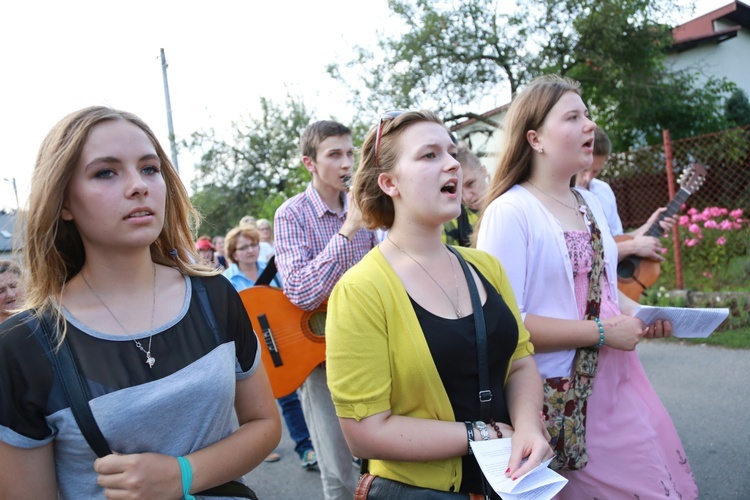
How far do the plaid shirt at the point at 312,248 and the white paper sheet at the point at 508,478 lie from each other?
155 centimetres

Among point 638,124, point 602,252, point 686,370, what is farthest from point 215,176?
point 602,252

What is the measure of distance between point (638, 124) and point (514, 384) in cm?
1630

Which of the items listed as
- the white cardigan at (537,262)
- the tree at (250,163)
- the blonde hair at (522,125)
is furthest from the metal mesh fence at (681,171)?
the tree at (250,163)

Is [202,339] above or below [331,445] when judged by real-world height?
above

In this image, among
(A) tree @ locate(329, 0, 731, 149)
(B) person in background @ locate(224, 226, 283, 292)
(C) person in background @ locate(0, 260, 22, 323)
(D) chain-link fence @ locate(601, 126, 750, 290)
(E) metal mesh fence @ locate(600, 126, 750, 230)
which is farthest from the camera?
(A) tree @ locate(329, 0, 731, 149)

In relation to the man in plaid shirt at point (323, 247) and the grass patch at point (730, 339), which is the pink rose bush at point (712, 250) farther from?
the man in plaid shirt at point (323, 247)

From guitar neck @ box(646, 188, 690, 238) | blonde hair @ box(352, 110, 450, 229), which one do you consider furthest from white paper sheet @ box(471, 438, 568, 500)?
guitar neck @ box(646, 188, 690, 238)

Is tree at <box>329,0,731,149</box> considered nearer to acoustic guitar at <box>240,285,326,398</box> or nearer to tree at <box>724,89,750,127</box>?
tree at <box>724,89,750,127</box>

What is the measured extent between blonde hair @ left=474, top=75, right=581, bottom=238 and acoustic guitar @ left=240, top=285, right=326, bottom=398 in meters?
1.29

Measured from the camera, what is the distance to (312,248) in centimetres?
345

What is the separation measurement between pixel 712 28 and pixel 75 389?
2641 centimetres

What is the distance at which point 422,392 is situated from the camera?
5.93 ft

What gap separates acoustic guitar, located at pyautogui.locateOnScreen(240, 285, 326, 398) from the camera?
11.6 ft

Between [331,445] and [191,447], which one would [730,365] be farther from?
[191,447]
